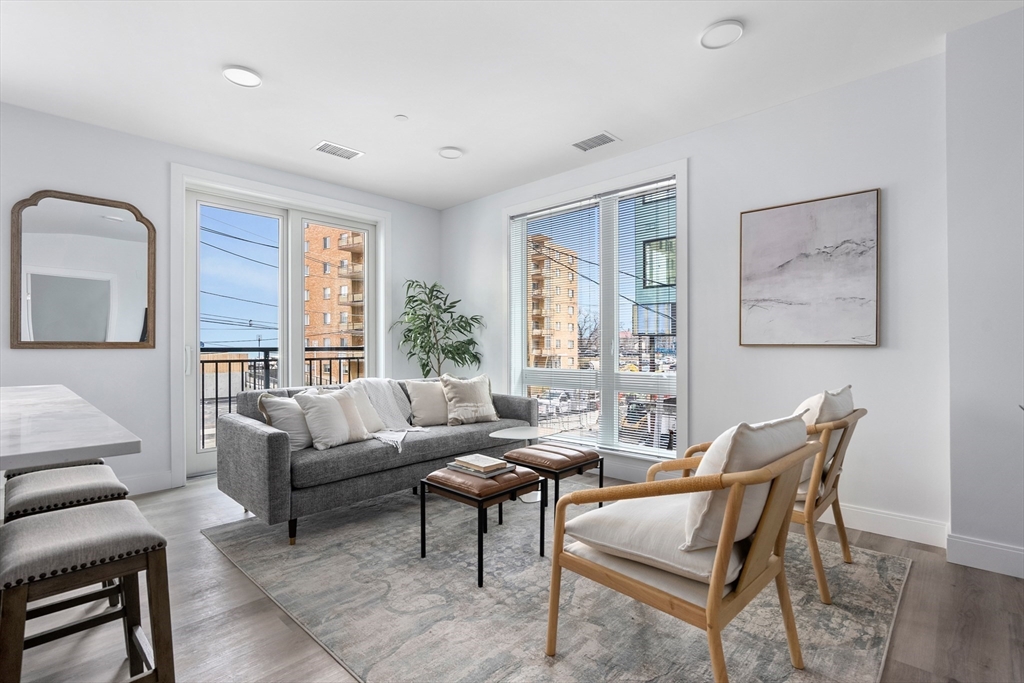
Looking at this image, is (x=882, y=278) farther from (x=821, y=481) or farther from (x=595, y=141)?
(x=595, y=141)

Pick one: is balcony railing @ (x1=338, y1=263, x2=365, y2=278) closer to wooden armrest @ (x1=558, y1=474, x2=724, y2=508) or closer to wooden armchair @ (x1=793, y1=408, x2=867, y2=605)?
wooden armrest @ (x1=558, y1=474, x2=724, y2=508)

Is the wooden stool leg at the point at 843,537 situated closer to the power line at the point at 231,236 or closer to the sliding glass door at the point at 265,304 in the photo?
the sliding glass door at the point at 265,304

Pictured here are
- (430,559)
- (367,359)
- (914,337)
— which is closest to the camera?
(430,559)

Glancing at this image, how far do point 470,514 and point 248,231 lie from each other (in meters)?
3.23

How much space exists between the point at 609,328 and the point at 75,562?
3.64 meters

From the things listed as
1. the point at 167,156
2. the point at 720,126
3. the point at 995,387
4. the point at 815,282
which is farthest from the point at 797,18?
the point at 167,156

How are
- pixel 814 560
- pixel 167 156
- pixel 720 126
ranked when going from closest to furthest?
pixel 814 560, pixel 720 126, pixel 167 156

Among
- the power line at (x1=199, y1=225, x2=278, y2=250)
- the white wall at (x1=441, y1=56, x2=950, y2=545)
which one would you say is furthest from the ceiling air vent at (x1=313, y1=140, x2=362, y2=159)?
the white wall at (x1=441, y1=56, x2=950, y2=545)

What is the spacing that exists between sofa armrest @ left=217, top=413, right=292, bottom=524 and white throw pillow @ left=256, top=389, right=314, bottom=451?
0.10m

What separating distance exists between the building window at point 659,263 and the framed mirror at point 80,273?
145 inches

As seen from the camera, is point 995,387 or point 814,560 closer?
point 814,560

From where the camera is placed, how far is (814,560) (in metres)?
2.13

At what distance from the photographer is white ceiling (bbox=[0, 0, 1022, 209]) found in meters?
2.39

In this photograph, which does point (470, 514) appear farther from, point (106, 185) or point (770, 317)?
point (106, 185)
